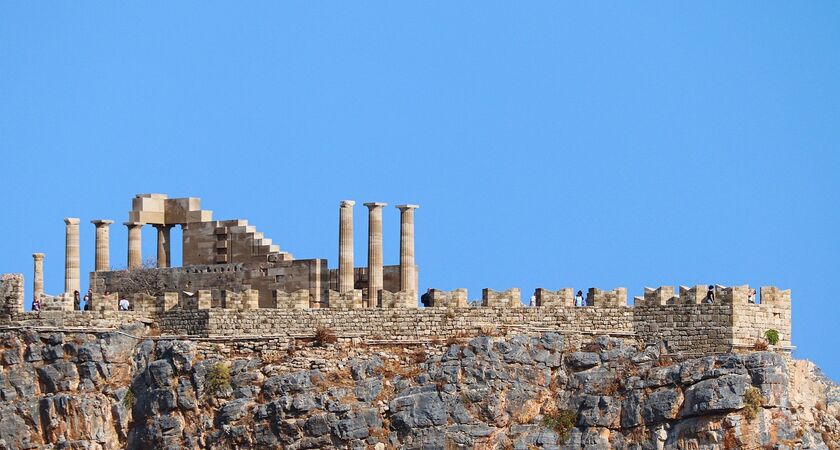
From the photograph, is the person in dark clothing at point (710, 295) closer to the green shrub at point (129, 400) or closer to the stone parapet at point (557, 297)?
the stone parapet at point (557, 297)

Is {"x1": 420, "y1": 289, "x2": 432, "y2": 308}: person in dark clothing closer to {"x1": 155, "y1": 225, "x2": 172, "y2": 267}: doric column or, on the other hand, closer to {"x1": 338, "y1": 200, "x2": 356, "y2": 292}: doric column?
{"x1": 338, "y1": 200, "x2": 356, "y2": 292}: doric column

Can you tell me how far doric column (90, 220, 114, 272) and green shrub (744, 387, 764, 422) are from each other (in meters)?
30.4

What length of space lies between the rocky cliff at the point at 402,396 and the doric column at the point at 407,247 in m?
6.76

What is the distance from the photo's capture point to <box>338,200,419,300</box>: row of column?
132250 millimetres

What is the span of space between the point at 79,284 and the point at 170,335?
36.4 feet

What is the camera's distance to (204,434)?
125500 millimetres

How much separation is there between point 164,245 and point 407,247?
12.8 metres

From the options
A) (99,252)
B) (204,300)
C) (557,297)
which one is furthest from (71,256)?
(557,297)

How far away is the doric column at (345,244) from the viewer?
5212 inches

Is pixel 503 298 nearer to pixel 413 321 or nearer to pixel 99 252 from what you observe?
pixel 413 321

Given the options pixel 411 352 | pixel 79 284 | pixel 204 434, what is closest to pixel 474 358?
pixel 411 352

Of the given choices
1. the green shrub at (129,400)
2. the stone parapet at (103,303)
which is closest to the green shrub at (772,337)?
the green shrub at (129,400)

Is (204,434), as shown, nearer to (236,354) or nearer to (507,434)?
(236,354)

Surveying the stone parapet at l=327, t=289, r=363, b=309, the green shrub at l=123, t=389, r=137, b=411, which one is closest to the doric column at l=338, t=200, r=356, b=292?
the stone parapet at l=327, t=289, r=363, b=309
